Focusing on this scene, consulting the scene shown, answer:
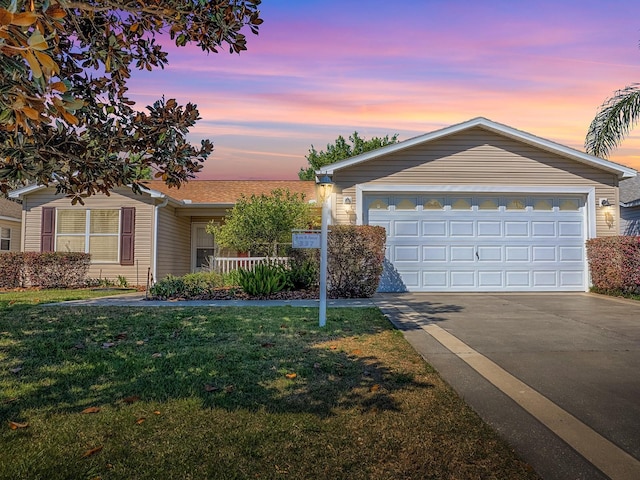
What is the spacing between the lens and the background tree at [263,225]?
504 inches

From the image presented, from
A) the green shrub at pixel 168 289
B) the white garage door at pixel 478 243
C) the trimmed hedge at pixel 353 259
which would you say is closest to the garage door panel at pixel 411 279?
the white garage door at pixel 478 243

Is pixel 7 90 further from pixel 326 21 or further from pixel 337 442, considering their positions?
pixel 326 21

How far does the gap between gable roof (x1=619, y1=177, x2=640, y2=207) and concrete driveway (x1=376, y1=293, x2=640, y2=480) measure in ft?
37.8

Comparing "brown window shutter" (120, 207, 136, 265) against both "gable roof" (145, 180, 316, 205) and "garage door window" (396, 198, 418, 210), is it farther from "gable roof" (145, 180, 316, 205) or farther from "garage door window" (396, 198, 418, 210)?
"garage door window" (396, 198, 418, 210)

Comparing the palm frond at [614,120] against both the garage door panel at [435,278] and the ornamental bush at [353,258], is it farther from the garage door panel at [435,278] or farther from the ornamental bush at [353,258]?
the ornamental bush at [353,258]

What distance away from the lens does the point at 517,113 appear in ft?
42.5

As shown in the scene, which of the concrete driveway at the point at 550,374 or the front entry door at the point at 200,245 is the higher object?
the front entry door at the point at 200,245

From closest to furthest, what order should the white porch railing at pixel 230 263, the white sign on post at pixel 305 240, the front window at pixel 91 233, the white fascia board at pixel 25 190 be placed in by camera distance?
the white sign on post at pixel 305 240
the white porch railing at pixel 230 263
the white fascia board at pixel 25 190
the front window at pixel 91 233

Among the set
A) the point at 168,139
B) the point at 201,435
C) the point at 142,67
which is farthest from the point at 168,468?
the point at 142,67

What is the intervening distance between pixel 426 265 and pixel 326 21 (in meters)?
6.57

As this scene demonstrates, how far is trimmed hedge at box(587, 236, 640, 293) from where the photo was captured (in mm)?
9922

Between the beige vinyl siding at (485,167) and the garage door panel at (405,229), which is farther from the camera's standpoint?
the beige vinyl siding at (485,167)

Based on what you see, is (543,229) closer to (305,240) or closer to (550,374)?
(305,240)

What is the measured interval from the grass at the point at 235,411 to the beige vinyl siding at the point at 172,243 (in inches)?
385
